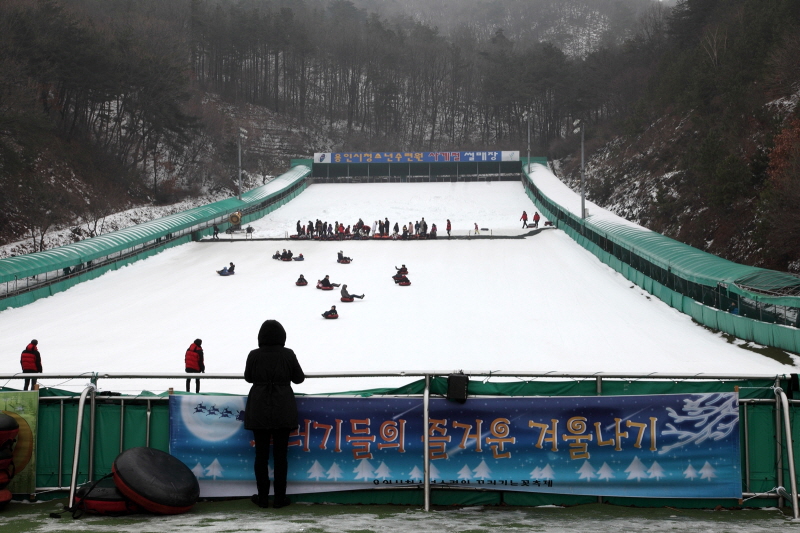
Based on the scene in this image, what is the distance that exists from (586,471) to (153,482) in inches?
156

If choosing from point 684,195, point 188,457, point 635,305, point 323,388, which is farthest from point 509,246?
point 188,457

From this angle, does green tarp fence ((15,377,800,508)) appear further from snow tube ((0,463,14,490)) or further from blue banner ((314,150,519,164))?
blue banner ((314,150,519,164))

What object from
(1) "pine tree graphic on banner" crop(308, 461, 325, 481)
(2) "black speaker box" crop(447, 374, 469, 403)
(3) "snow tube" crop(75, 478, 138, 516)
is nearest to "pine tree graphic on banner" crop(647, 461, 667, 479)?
(2) "black speaker box" crop(447, 374, 469, 403)

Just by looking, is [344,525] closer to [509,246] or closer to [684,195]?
[509,246]

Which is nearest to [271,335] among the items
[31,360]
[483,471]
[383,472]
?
[383,472]

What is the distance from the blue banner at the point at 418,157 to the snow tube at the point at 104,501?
6882 centimetres

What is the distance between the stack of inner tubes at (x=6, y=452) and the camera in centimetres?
665

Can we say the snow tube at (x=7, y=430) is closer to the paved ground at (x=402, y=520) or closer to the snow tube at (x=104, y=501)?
the paved ground at (x=402, y=520)

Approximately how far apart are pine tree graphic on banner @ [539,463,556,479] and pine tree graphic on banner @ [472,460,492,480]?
0.49 meters

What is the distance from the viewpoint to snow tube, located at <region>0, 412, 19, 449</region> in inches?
266

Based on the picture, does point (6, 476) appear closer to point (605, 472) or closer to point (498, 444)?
point (498, 444)

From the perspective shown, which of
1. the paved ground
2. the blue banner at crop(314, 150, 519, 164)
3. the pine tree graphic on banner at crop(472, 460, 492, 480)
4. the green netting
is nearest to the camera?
the paved ground

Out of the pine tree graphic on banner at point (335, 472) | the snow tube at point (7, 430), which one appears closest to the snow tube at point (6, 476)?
the snow tube at point (7, 430)

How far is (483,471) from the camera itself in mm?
6996
